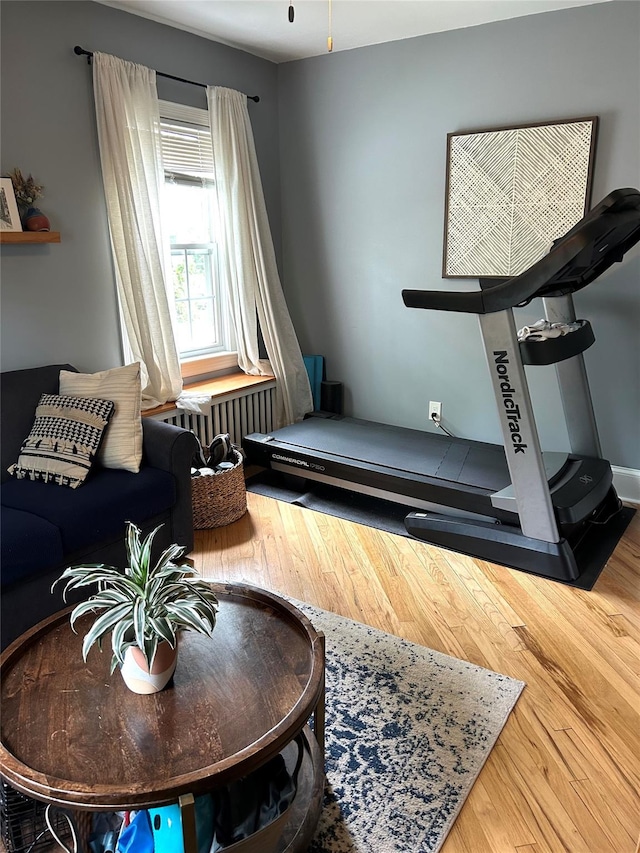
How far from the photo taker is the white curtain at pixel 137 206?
312 centimetres

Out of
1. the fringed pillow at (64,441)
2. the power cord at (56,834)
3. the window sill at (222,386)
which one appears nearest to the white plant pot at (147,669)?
the power cord at (56,834)

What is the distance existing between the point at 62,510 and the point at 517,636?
1.81 m

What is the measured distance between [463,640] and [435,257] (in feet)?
7.70

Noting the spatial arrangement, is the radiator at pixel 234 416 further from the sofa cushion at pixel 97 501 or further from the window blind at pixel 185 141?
the window blind at pixel 185 141

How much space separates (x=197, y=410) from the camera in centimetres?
356

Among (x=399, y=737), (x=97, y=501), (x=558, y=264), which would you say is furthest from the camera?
(x=97, y=501)

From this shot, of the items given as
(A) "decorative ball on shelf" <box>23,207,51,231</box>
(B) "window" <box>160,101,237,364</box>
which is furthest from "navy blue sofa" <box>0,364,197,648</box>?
(B) "window" <box>160,101,237,364</box>

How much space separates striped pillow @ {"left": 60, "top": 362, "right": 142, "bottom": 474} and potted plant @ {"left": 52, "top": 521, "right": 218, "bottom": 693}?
52.5 inches

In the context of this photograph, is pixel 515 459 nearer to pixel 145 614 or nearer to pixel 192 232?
pixel 145 614

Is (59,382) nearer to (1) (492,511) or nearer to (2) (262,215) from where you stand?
(2) (262,215)

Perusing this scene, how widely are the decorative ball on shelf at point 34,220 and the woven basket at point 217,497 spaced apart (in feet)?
4.53

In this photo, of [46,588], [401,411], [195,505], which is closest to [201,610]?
[46,588]

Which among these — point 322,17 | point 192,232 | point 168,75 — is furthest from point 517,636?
point 168,75

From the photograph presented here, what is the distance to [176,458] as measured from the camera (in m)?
2.80
